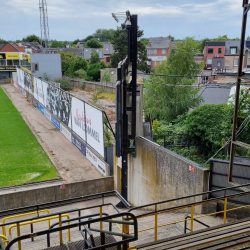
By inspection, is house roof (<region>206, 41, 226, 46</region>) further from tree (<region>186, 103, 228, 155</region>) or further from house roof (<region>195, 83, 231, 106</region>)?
tree (<region>186, 103, 228, 155</region>)

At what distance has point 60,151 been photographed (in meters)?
24.2

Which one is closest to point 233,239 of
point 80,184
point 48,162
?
point 80,184

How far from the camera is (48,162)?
22094mm

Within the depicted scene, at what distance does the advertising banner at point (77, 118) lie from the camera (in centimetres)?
2026

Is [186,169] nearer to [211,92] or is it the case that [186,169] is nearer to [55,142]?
[55,142]

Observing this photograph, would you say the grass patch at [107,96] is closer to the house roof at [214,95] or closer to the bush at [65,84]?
the bush at [65,84]

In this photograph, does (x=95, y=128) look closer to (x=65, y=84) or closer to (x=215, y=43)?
(x=65, y=84)

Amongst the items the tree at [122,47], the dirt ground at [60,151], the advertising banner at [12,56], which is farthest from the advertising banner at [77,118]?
the advertising banner at [12,56]

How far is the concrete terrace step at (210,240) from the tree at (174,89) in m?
19.5

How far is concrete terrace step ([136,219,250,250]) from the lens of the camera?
19.8 feet

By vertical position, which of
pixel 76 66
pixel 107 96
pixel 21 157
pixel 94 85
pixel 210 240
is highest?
pixel 76 66

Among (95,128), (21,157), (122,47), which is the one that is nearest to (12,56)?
(122,47)

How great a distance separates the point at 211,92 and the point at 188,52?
322 inches

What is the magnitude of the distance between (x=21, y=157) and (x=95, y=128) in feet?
27.2
